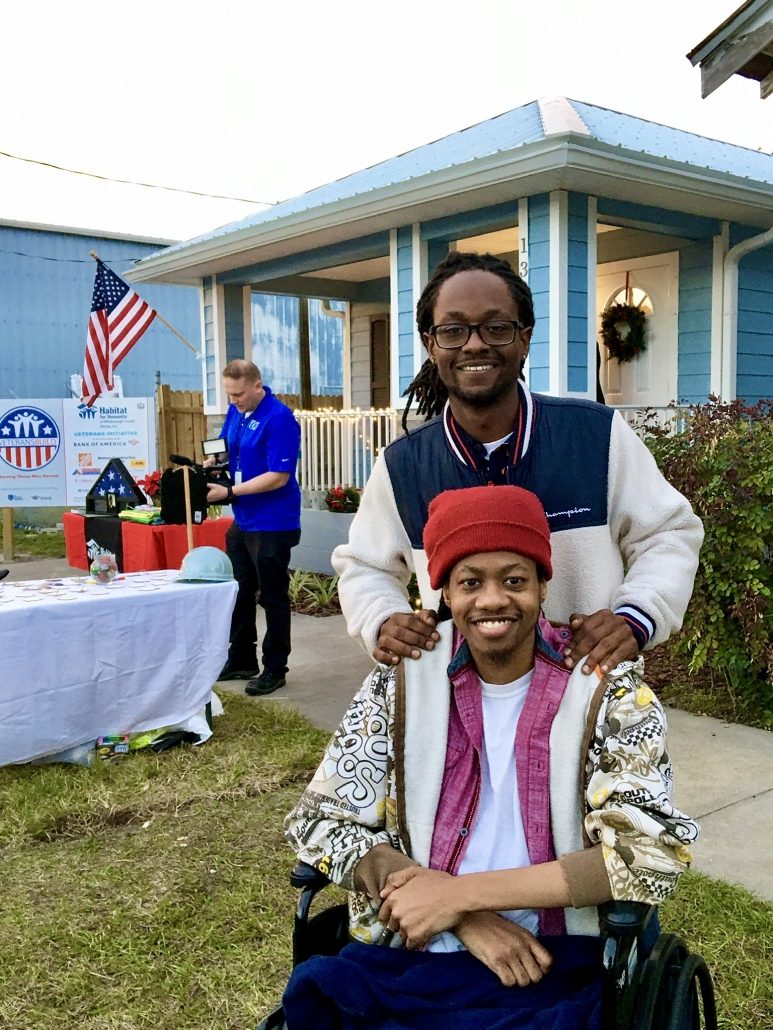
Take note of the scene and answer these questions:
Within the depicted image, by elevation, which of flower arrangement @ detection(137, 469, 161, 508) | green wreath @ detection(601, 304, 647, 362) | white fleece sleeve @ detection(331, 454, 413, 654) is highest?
green wreath @ detection(601, 304, 647, 362)

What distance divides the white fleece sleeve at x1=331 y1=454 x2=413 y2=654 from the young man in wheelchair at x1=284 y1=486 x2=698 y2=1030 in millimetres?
234

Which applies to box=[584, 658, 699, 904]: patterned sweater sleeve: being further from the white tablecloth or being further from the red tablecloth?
the red tablecloth

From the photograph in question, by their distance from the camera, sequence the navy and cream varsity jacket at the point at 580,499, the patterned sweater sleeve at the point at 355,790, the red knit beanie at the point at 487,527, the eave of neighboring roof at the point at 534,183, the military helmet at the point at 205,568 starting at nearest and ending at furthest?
1. the red knit beanie at the point at 487,527
2. the patterned sweater sleeve at the point at 355,790
3. the navy and cream varsity jacket at the point at 580,499
4. the military helmet at the point at 205,568
5. the eave of neighboring roof at the point at 534,183

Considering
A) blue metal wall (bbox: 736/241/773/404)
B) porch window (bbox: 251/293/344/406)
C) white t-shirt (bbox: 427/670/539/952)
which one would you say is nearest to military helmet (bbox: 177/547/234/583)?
white t-shirt (bbox: 427/670/539/952)

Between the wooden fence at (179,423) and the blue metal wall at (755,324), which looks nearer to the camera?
the blue metal wall at (755,324)

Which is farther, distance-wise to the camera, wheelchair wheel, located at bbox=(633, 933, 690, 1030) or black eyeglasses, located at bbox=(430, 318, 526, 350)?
black eyeglasses, located at bbox=(430, 318, 526, 350)

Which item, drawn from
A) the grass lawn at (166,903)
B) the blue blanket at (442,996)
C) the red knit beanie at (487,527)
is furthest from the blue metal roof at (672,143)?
the blue blanket at (442,996)

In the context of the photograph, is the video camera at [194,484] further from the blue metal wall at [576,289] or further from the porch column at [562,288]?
the blue metal wall at [576,289]

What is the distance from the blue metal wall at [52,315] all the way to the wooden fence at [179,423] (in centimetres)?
370

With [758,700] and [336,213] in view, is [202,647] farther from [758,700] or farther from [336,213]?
[336,213]

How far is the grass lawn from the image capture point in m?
2.71

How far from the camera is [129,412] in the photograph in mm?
10492

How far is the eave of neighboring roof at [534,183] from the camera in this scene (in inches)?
267

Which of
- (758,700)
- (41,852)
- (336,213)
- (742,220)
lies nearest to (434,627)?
(41,852)
